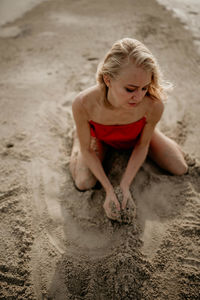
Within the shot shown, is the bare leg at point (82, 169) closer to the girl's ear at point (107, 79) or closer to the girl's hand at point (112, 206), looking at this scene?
the girl's hand at point (112, 206)

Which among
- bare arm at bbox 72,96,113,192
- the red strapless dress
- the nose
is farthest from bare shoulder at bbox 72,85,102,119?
the nose

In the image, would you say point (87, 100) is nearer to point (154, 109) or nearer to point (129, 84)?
point (129, 84)

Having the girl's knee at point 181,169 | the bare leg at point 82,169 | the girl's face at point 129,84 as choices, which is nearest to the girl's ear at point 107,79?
the girl's face at point 129,84

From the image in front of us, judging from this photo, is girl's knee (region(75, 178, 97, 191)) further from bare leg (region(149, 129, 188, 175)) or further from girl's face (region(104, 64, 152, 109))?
girl's face (region(104, 64, 152, 109))

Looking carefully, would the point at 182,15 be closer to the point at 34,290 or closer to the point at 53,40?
the point at 53,40

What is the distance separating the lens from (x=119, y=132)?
6.88ft

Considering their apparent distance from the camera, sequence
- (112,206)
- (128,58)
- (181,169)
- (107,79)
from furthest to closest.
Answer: (181,169) < (112,206) < (107,79) < (128,58)

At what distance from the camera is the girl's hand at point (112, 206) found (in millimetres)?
1862

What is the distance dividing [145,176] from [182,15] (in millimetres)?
3649

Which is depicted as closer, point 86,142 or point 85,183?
point 86,142

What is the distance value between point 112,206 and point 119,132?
651 millimetres

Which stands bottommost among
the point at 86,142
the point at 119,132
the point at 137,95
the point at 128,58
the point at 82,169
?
the point at 82,169

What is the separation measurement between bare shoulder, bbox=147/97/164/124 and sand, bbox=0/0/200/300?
0.54 metres

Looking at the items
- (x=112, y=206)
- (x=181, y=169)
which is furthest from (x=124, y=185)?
(x=181, y=169)
